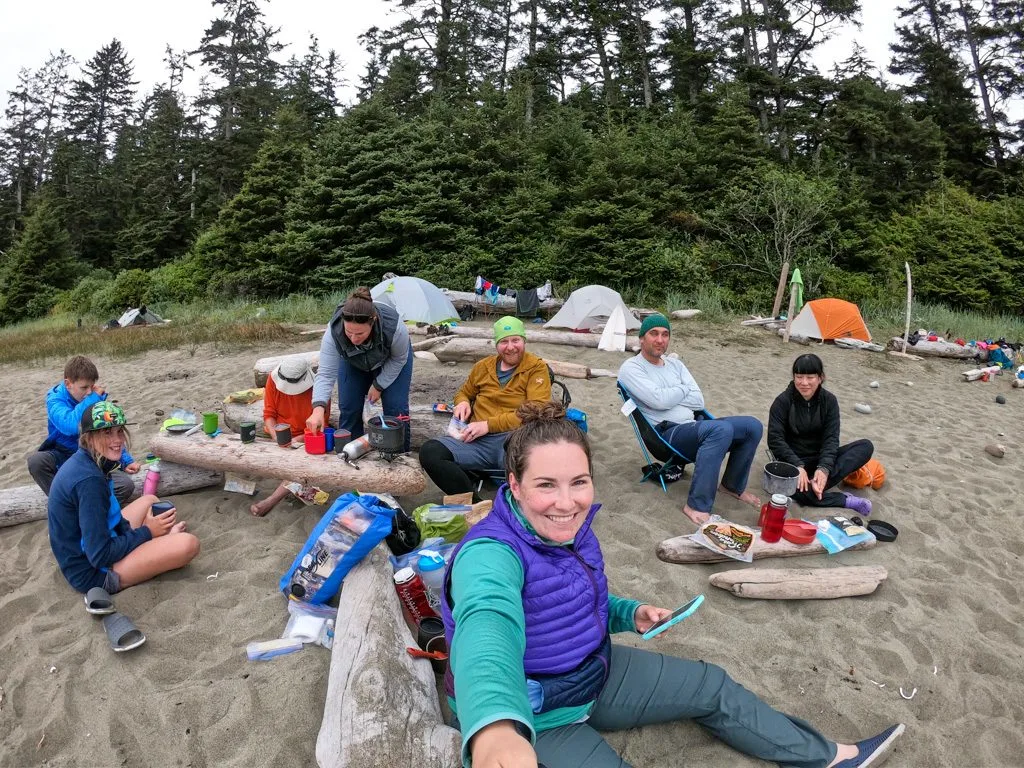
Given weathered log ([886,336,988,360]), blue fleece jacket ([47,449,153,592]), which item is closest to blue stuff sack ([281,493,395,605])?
blue fleece jacket ([47,449,153,592])

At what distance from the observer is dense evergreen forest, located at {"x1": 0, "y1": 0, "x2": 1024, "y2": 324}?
55.1ft

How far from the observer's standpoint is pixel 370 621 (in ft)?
8.64

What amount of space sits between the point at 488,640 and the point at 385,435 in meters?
2.59

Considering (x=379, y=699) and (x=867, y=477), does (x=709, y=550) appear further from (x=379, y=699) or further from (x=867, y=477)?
(x=379, y=699)

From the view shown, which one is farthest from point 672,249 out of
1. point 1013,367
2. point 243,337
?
point 243,337

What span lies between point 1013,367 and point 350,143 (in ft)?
58.2

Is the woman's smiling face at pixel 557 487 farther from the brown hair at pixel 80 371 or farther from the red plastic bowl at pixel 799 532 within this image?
the brown hair at pixel 80 371

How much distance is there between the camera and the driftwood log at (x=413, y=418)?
4984 mm

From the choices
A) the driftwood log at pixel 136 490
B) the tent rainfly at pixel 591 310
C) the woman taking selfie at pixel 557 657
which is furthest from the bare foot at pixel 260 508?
the tent rainfly at pixel 591 310

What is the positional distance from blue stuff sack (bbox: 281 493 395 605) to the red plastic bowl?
8.51 ft

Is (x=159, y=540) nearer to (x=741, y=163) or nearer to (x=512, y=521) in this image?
(x=512, y=521)

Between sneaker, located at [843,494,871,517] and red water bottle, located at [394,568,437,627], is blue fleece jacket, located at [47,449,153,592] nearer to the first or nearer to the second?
red water bottle, located at [394,568,437,627]

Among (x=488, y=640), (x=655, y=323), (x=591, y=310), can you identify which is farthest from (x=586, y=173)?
(x=488, y=640)

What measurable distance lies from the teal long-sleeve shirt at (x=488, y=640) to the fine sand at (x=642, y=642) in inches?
A: 49.1
